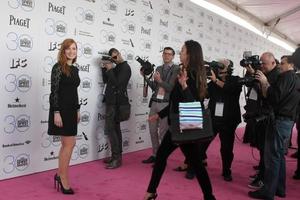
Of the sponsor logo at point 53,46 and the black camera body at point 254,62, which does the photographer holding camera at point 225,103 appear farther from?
the sponsor logo at point 53,46

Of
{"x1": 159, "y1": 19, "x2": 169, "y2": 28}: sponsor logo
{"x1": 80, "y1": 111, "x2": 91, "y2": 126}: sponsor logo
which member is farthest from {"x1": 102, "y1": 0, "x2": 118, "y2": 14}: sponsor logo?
{"x1": 80, "y1": 111, "x2": 91, "y2": 126}: sponsor logo

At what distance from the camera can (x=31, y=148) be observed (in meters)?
3.61

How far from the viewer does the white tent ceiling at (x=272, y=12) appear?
26.4 ft

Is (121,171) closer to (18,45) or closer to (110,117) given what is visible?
(110,117)

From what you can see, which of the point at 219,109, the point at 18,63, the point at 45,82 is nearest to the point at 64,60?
the point at 18,63

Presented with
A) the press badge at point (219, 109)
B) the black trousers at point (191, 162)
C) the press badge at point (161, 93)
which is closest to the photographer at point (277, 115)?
the press badge at point (219, 109)

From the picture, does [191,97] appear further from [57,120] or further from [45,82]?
[45,82]

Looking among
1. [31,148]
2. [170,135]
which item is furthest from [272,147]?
[31,148]

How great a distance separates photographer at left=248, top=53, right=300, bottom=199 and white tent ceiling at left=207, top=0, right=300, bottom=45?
4.45 metres

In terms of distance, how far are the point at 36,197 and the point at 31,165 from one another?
76 cm

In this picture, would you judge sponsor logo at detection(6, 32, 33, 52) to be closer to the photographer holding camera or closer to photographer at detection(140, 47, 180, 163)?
photographer at detection(140, 47, 180, 163)

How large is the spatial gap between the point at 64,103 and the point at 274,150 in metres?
1.90

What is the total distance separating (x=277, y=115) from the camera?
3057 millimetres

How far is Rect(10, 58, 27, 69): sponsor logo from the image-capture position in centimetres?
336
